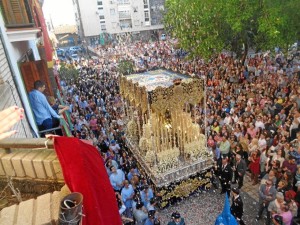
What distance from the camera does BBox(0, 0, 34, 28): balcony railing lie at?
5961mm

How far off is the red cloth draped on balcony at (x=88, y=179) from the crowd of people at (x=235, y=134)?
187 inches

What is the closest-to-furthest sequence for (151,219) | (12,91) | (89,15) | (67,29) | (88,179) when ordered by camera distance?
(88,179)
(12,91)
(151,219)
(89,15)
(67,29)

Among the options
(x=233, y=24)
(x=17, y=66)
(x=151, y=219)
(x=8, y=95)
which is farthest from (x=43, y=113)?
(x=233, y=24)

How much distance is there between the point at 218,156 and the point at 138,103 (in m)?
3.31

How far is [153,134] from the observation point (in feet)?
27.8

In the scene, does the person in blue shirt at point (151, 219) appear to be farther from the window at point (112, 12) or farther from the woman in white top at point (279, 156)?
the window at point (112, 12)

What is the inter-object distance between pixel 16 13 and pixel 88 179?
5.64 m

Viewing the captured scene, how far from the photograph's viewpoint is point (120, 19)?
56.2m

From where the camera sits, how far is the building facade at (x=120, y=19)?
55375 millimetres

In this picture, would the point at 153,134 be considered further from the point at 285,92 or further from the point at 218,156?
the point at 285,92

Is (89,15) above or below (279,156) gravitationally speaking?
above

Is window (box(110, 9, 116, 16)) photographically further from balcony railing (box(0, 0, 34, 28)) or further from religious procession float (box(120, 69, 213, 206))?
balcony railing (box(0, 0, 34, 28))

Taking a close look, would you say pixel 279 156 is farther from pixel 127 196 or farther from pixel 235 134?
pixel 127 196

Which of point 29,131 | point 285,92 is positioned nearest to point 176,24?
point 285,92
